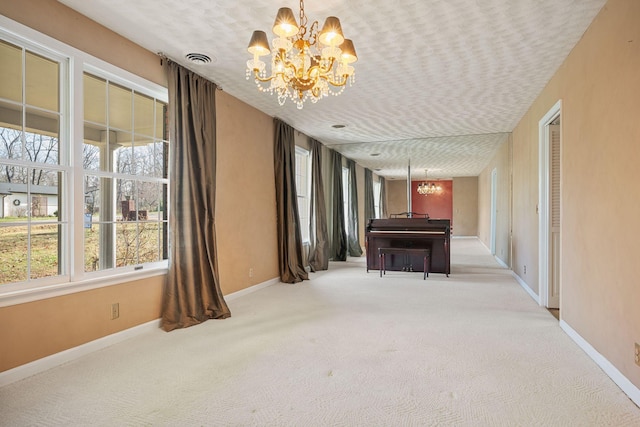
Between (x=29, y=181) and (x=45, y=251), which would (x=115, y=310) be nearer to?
(x=45, y=251)

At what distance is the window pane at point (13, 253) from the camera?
2412mm

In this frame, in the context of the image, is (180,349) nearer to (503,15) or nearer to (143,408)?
(143,408)

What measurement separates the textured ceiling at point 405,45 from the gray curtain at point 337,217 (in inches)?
86.3

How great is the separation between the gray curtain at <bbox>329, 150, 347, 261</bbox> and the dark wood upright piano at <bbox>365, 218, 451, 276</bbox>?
1327 mm

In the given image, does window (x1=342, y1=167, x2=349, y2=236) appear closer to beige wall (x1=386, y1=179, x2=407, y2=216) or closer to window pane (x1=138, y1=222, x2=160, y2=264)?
beige wall (x1=386, y1=179, x2=407, y2=216)

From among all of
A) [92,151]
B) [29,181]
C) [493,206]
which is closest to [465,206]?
[493,206]

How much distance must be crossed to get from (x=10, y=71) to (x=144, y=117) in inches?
38.3

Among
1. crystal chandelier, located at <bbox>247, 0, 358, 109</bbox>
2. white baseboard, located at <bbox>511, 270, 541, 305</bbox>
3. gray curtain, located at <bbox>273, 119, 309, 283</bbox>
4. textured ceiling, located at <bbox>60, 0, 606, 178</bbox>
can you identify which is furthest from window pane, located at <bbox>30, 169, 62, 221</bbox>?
white baseboard, located at <bbox>511, 270, 541, 305</bbox>

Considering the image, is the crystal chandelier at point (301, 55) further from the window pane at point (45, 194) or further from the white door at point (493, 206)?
the white door at point (493, 206)

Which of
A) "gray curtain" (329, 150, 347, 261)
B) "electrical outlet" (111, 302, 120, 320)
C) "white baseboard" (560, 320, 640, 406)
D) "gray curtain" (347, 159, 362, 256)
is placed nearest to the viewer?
"white baseboard" (560, 320, 640, 406)

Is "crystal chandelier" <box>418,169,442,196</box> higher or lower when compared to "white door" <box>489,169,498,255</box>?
higher

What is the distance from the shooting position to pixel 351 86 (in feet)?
13.2

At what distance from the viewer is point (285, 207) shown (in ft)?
17.6

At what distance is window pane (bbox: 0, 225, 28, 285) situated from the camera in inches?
95.0
